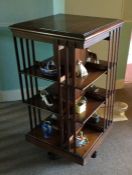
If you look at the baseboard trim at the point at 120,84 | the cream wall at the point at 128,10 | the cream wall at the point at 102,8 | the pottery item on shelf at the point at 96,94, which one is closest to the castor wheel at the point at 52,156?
the pottery item on shelf at the point at 96,94

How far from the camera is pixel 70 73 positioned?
1432mm

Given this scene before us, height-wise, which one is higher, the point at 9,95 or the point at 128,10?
the point at 128,10

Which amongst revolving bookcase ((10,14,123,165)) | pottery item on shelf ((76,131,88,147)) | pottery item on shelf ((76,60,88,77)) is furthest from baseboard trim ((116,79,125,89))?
pottery item on shelf ((76,60,88,77))

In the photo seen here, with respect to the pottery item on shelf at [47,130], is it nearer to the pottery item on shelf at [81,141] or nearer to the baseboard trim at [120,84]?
the pottery item on shelf at [81,141]

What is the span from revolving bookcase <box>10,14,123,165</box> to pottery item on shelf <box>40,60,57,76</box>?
0.02 m

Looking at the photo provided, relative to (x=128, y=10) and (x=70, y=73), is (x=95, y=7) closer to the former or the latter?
(x=128, y=10)

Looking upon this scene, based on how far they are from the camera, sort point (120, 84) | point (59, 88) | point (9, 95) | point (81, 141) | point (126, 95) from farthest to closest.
Answer: point (120, 84) < point (126, 95) < point (9, 95) < point (81, 141) < point (59, 88)

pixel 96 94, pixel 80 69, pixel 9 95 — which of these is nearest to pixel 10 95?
pixel 9 95

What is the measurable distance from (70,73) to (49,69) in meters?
0.14

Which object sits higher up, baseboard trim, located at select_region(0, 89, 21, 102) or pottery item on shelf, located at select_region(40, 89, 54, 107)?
pottery item on shelf, located at select_region(40, 89, 54, 107)

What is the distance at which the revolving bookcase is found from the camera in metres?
1.29

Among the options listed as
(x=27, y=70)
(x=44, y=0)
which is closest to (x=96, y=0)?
(x=44, y=0)

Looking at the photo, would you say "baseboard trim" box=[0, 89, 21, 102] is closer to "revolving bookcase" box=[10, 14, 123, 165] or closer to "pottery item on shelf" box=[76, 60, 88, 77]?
"revolving bookcase" box=[10, 14, 123, 165]

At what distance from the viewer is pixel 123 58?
8.49ft
